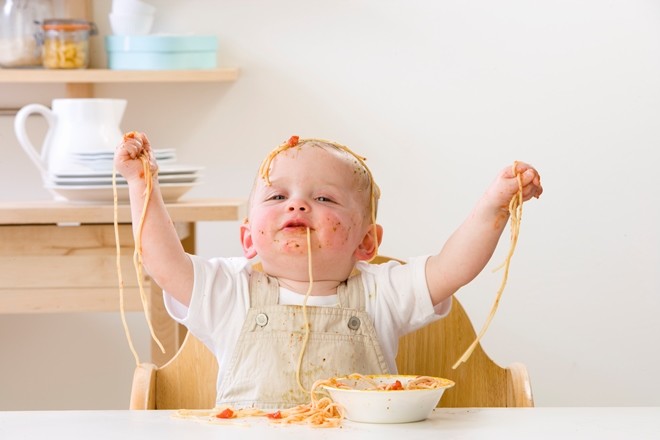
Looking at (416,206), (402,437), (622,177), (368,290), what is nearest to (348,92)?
(416,206)

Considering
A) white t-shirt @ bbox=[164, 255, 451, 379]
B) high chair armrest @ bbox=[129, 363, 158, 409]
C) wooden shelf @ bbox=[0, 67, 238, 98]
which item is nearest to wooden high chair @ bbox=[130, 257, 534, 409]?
high chair armrest @ bbox=[129, 363, 158, 409]

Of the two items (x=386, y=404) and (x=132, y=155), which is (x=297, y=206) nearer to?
(x=132, y=155)

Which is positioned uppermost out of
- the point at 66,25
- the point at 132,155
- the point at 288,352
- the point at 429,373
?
the point at 66,25

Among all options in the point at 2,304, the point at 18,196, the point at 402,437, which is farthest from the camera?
the point at 18,196

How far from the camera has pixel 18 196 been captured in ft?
7.91

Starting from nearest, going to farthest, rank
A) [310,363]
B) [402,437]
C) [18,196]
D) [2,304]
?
[402,437], [310,363], [2,304], [18,196]

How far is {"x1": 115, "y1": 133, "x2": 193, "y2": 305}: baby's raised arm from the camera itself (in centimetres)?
110

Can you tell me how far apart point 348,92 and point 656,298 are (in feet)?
2.87

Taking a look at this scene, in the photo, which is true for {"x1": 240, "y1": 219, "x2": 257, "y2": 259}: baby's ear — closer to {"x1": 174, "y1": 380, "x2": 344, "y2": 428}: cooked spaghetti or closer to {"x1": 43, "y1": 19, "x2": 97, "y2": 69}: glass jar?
{"x1": 174, "y1": 380, "x2": 344, "y2": 428}: cooked spaghetti

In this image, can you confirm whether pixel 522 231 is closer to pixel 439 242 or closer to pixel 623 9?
pixel 439 242

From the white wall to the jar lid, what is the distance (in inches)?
6.9

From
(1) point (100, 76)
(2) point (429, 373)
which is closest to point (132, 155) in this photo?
(2) point (429, 373)

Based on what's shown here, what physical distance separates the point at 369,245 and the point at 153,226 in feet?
0.97

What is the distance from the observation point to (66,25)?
2.20m
